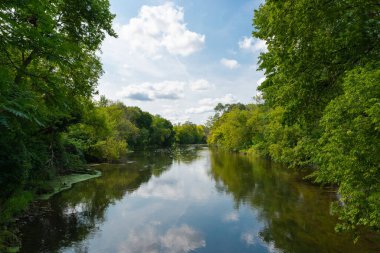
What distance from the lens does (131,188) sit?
21516mm

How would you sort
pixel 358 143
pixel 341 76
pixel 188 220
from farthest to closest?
pixel 188 220
pixel 341 76
pixel 358 143

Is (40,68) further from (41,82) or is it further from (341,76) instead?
(341,76)

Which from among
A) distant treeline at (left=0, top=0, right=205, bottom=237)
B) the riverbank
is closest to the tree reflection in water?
the riverbank

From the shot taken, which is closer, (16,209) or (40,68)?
(16,209)

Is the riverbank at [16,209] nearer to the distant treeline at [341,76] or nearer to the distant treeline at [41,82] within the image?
the distant treeline at [41,82]

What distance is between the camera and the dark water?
10.8 m

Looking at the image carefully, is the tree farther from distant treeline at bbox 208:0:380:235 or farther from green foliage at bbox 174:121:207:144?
green foliage at bbox 174:121:207:144

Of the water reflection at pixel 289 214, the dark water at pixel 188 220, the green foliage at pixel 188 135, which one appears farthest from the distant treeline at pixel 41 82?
the green foliage at pixel 188 135

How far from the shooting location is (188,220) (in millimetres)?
14297

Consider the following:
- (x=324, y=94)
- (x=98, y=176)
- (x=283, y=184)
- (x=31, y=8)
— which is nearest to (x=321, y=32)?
(x=324, y=94)

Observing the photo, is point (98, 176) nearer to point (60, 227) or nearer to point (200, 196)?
point (200, 196)

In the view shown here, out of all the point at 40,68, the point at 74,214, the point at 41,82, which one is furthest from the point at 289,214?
the point at 40,68

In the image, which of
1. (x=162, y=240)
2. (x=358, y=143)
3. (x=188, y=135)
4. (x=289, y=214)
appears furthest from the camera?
(x=188, y=135)

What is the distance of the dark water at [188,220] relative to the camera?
10773mm
